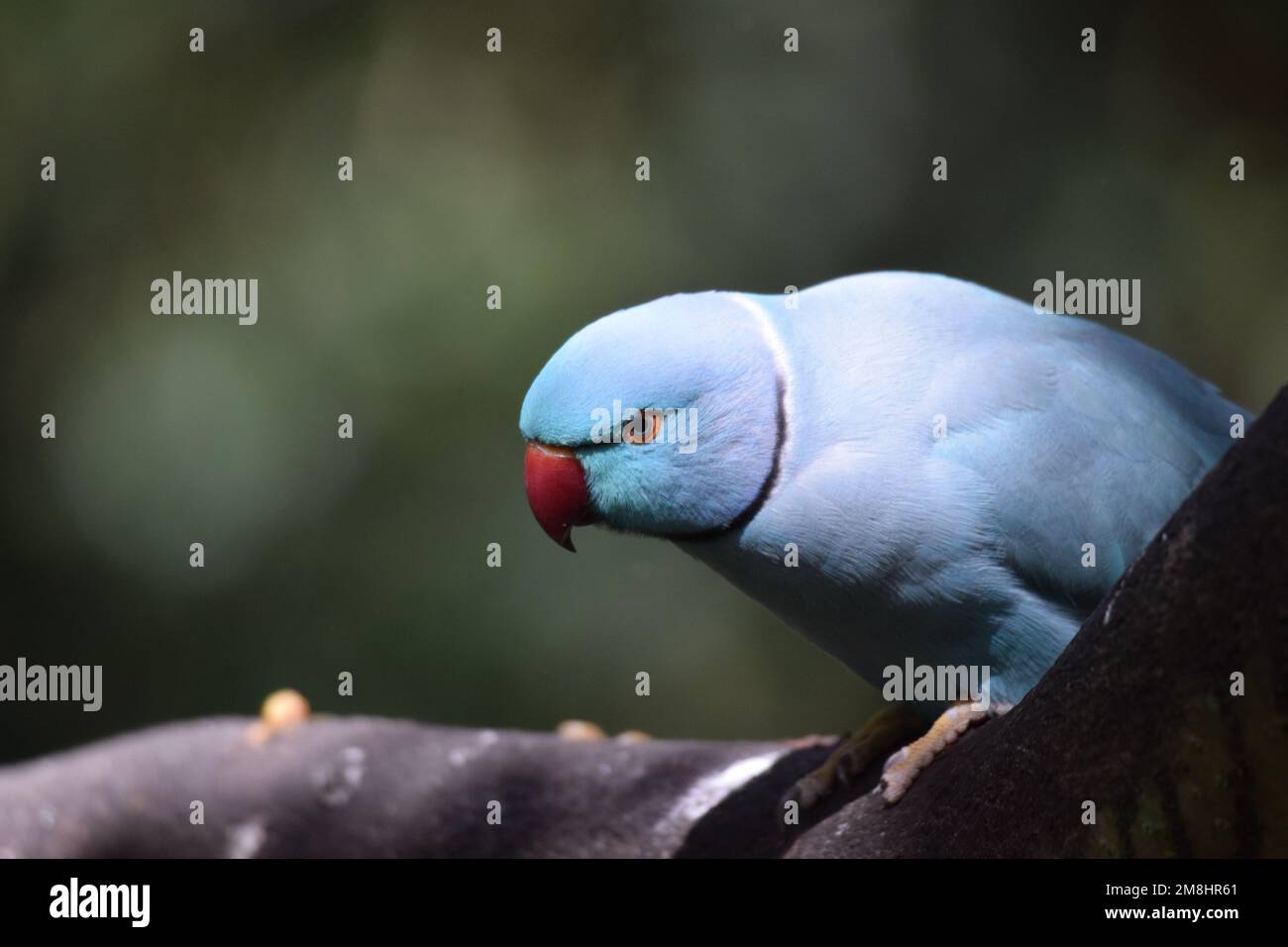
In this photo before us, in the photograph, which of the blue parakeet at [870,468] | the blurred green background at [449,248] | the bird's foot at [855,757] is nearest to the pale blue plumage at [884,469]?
the blue parakeet at [870,468]

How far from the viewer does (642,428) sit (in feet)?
6.13

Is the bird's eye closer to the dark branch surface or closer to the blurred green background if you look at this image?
the dark branch surface

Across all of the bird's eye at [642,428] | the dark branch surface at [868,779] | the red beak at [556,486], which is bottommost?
the dark branch surface at [868,779]

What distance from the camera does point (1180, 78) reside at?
408 centimetres

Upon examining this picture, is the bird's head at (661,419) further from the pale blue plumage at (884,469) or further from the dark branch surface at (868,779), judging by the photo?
the dark branch surface at (868,779)

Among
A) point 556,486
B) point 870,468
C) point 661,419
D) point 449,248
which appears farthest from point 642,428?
point 449,248

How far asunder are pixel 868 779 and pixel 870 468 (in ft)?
1.74

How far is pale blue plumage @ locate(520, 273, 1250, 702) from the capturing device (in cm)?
185

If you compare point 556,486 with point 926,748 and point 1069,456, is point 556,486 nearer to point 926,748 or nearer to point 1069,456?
point 926,748

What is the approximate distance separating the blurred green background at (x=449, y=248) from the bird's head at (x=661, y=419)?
2.22 m

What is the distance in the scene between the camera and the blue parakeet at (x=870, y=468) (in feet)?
6.06

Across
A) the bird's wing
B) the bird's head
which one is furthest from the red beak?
the bird's wing

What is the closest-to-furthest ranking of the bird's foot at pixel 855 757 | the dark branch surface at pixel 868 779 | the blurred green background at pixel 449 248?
the dark branch surface at pixel 868 779 → the bird's foot at pixel 855 757 → the blurred green background at pixel 449 248

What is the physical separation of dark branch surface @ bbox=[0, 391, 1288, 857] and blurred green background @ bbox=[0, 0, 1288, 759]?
1399mm
